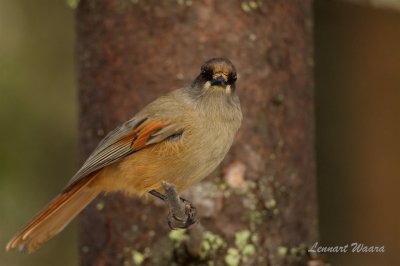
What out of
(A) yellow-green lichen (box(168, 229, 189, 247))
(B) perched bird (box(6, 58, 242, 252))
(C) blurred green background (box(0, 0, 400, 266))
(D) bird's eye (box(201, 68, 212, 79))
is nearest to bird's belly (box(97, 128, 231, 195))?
(B) perched bird (box(6, 58, 242, 252))

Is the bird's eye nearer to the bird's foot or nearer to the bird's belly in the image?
the bird's belly

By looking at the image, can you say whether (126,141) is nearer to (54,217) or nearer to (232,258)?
(54,217)

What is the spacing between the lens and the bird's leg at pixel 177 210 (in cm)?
349

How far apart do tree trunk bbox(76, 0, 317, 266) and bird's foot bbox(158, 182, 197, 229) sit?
99 centimetres

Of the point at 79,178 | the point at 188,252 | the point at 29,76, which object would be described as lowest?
the point at 188,252

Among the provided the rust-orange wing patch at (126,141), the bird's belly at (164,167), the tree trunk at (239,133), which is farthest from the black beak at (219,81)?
the tree trunk at (239,133)

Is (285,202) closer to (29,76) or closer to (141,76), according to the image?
(141,76)

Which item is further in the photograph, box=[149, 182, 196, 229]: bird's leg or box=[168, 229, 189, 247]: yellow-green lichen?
box=[168, 229, 189, 247]: yellow-green lichen

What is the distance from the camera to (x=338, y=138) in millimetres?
7688

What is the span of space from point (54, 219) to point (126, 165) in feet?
1.61

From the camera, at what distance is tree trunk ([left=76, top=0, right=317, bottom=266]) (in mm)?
5047

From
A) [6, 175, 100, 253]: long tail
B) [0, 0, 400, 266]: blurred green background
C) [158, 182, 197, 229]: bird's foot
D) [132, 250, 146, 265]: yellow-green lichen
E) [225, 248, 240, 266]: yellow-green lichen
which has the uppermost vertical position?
[0, 0, 400, 266]: blurred green background

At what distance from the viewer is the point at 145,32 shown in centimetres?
525

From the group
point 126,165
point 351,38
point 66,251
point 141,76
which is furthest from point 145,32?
point 66,251
